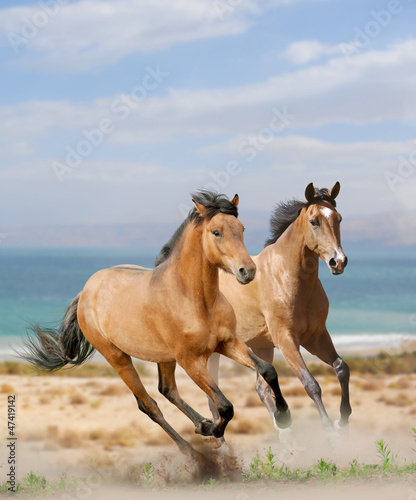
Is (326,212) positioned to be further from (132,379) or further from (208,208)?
(132,379)

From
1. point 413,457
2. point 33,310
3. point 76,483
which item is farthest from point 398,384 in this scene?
point 33,310

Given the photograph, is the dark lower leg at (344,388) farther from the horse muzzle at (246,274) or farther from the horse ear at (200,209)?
the horse ear at (200,209)

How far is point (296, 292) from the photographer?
695 centimetres

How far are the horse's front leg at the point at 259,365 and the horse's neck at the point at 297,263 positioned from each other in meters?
1.70

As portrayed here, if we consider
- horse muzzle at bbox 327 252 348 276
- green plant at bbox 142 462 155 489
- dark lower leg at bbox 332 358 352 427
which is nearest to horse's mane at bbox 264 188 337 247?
horse muzzle at bbox 327 252 348 276

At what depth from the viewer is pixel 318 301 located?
275 inches

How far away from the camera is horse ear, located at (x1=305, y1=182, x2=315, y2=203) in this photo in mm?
6672

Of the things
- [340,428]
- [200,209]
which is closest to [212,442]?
[340,428]

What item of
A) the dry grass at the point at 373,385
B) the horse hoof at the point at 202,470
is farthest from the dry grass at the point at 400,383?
the horse hoof at the point at 202,470

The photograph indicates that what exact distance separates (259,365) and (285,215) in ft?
7.96

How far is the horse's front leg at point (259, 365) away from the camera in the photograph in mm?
5238

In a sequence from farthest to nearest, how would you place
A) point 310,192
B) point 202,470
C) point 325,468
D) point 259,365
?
point 310,192, point 325,468, point 202,470, point 259,365

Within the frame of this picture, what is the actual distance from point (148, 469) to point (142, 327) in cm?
149

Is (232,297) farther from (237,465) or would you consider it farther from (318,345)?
(237,465)
